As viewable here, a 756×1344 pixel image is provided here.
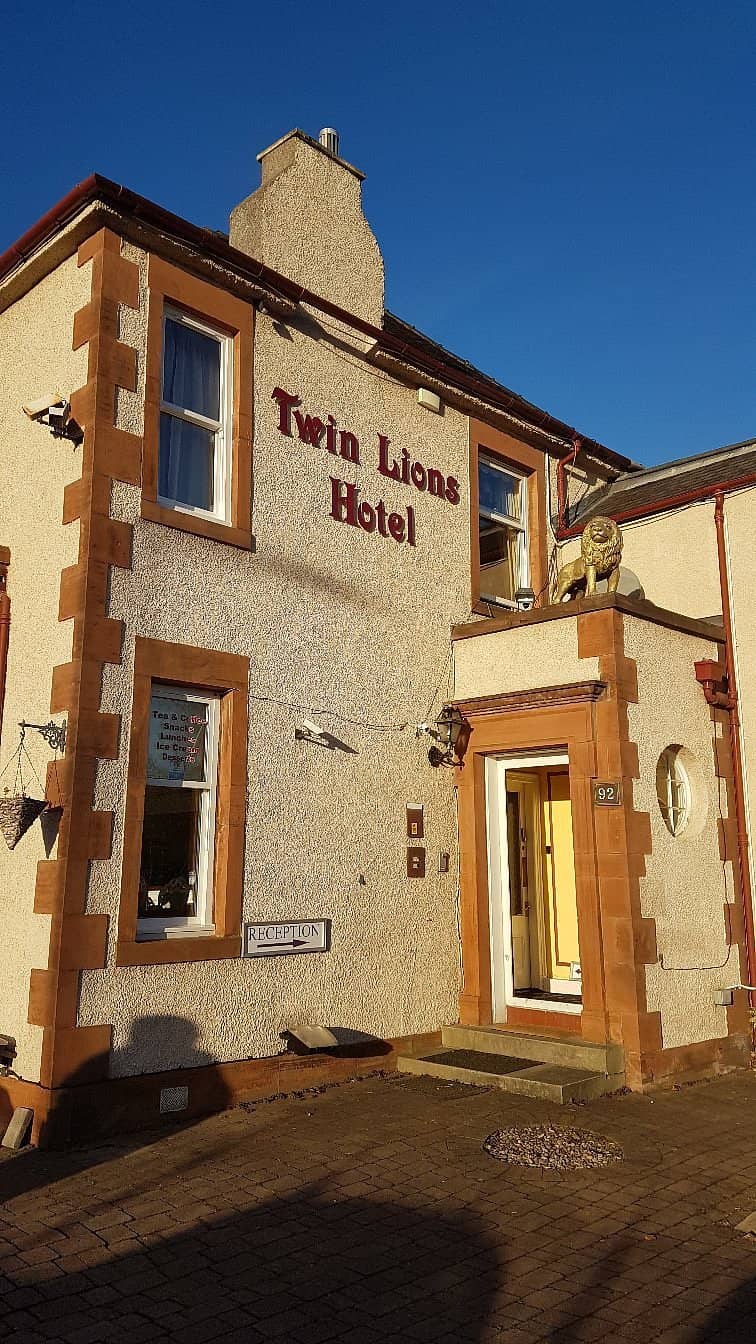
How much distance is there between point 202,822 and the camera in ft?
25.5

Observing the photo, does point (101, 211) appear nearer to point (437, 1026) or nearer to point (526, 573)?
point (526, 573)

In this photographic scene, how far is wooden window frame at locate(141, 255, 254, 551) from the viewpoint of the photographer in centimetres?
779

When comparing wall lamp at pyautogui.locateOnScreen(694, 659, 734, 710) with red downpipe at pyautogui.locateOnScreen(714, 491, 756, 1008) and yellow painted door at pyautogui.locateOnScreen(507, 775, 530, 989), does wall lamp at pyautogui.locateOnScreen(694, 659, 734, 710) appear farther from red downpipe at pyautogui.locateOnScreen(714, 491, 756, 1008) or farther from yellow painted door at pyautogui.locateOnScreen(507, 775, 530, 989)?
yellow painted door at pyautogui.locateOnScreen(507, 775, 530, 989)

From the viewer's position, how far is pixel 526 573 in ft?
38.0

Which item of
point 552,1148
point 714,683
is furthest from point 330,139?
point 552,1148

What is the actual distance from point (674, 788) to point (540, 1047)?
270cm

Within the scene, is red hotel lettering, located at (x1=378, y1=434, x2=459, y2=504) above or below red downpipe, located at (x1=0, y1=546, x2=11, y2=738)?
above

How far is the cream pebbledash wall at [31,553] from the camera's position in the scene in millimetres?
6863

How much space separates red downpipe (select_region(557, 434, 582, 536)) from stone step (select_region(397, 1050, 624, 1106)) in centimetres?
598

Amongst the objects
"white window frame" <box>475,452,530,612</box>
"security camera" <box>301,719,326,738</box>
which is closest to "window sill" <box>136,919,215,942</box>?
"security camera" <box>301,719,326,738</box>

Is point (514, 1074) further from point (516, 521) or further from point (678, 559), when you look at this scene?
point (516, 521)

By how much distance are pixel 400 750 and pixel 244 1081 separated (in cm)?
320

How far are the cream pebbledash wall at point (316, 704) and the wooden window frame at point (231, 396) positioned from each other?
4.0 inches

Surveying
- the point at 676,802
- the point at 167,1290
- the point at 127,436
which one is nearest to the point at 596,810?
the point at 676,802
